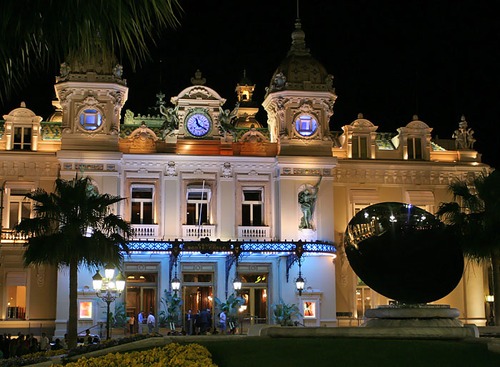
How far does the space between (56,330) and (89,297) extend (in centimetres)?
239

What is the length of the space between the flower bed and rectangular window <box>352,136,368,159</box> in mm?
31777

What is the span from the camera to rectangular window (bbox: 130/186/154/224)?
157 feet

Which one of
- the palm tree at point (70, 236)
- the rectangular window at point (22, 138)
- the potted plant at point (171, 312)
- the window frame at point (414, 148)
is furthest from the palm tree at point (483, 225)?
the rectangular window at point (22, 138)

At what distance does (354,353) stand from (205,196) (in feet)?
93.5

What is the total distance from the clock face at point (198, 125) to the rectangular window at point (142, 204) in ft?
13.3

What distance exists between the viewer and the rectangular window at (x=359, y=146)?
5128 centimetres

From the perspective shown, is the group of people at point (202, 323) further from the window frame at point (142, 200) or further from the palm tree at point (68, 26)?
the palm tree at point (68, 26)

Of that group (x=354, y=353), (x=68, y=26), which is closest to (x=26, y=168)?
(x=354, y=353)

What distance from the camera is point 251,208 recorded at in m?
48.8

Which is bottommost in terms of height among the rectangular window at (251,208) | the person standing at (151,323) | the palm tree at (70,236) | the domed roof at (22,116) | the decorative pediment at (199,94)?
the person standing at (151,323)

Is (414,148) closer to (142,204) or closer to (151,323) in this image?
(142,204)

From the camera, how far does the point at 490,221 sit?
36156 millimetres

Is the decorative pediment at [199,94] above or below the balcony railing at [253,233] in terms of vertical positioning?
above

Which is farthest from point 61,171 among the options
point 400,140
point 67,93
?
point 400,140
